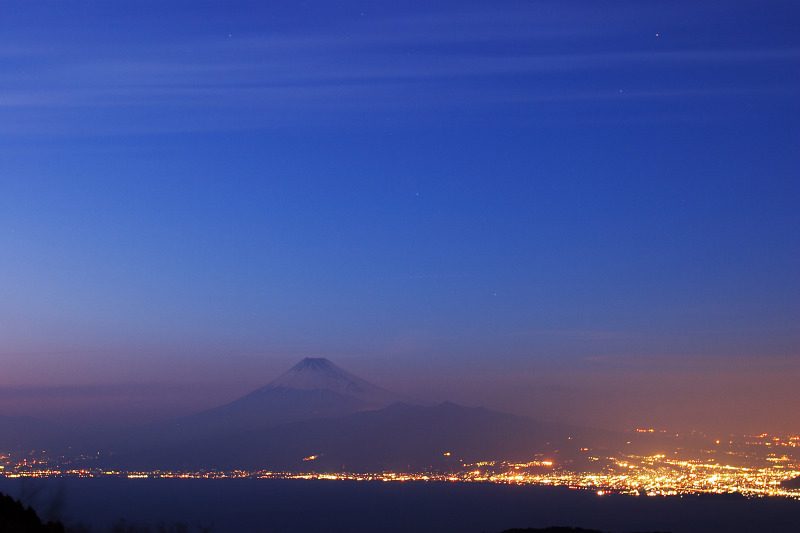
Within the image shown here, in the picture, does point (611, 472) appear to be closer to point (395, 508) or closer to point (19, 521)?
point (395, 508)

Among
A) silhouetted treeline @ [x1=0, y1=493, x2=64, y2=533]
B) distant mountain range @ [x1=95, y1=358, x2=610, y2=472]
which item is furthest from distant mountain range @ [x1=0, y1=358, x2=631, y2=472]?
silhouetted treeline @ [x1=0, y1=493, x2=64, y2=533]

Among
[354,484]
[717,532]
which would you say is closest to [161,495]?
[354,484]

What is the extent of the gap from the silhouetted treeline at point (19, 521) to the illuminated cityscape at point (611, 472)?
59.2 m

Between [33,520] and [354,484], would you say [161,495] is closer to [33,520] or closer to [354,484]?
[354,484]

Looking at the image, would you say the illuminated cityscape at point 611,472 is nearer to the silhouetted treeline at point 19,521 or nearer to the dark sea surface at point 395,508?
the dark sea surface at point 395,508

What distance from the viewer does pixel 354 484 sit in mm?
86188

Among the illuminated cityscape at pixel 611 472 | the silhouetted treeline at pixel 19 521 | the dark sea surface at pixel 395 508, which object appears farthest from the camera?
the illuminated cityscape at pixel 611 472

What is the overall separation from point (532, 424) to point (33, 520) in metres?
125

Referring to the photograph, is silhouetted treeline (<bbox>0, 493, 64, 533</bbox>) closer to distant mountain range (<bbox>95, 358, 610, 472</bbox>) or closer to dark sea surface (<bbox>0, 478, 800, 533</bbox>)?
dark sea surface (<bbox>0, 478, 800, 533</bbox>)

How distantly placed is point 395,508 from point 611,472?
34.6 m

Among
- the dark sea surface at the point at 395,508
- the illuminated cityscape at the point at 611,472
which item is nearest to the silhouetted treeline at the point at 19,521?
the dark sea surface at the point at 395,508

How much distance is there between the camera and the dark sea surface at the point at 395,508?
1847 inches

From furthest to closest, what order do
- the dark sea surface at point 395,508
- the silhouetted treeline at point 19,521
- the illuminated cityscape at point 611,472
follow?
the illuminated cityscape at point 611,472, the dark sea surface at point 395,508, the silhouetted treeline at point 19,521

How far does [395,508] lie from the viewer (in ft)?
204
